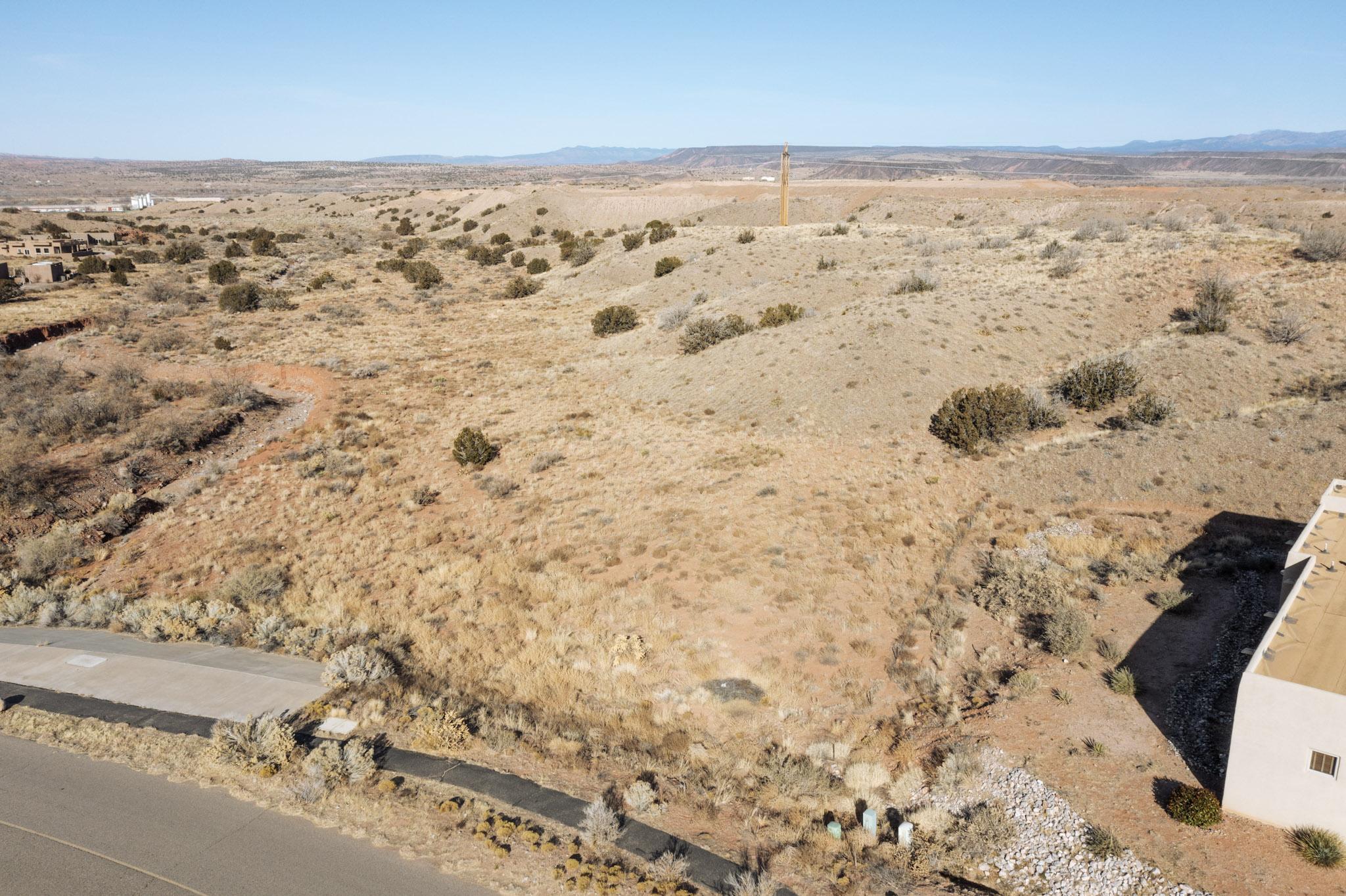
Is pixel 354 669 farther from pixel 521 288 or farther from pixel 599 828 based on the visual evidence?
pixel 521 288

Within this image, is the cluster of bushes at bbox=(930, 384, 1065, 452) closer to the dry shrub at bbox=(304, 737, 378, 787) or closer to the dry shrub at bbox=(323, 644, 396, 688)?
the dry shrub at bbox=(323, 644, 396, 688)

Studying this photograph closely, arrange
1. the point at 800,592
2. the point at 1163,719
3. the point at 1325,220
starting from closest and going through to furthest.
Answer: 1. the point at 1163,719
2. the point at 800,592
3. the point at 1325,220

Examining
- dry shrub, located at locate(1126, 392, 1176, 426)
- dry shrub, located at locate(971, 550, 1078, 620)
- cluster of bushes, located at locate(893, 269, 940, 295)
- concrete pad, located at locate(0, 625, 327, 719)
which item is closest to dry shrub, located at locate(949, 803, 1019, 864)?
dry shrub, located at locate(971, 550, 1078, 620)

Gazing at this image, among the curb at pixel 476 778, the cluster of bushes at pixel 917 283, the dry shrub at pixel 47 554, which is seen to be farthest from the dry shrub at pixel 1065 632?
the cluster of bushes at pixel 917 283

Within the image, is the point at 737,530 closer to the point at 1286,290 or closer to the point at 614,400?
the point at 614,400

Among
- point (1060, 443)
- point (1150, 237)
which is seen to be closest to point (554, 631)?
point (1060, 443)
